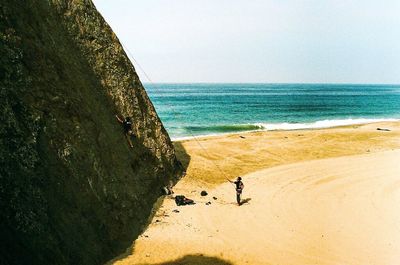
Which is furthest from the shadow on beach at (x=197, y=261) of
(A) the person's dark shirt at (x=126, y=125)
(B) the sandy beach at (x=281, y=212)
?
(A) the person's dark shirt at (x=126, y=125)

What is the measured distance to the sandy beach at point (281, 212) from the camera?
14789 millimetres

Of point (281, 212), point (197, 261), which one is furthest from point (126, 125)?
point (281, 212)

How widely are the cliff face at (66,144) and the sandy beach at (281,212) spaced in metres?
1.82

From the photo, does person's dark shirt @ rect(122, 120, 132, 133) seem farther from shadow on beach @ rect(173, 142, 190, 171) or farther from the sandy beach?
shadow on beach @ rect(173, 142, 190, 171)

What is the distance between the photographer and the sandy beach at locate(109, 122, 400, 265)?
14789 mm

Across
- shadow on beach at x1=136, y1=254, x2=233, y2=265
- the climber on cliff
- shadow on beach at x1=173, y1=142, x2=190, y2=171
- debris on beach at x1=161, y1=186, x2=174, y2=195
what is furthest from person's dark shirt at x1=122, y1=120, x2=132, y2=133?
shadow on beach at x1=173, y1=142, x2=190, y2=171

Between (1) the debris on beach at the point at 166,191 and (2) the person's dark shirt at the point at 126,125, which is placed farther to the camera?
(1) the debris on beach at the point at 166,191

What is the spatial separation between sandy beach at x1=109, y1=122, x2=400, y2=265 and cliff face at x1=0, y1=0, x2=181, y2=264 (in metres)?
1.82

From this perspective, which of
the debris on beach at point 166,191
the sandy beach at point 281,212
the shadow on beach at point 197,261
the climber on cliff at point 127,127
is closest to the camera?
the shadow on beach at point 197,261

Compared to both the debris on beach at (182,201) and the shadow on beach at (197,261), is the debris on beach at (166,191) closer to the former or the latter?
the debris on beach at (182,201)

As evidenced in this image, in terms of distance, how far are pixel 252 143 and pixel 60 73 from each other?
81.1ft

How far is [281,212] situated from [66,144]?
452 inches

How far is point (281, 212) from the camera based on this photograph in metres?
19.3

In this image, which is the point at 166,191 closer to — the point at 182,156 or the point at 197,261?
the point at 197,261
